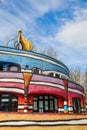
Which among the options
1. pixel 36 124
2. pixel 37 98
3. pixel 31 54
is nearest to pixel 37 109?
pixel 37 98

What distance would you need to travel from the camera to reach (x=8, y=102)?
62.0ft

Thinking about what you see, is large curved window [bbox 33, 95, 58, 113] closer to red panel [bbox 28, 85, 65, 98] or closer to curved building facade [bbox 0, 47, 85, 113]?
curved building facade [bbox 0, 47, 85, 113]

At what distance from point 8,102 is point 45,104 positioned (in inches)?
128

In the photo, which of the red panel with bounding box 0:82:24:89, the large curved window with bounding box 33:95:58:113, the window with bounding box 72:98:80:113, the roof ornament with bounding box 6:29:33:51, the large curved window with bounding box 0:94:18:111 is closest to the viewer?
the large curved window with bounding box 0:94:18:111

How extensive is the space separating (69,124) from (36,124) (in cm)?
262

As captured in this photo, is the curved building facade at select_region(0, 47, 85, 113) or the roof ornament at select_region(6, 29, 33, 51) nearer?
the curved building facade at select_region(0, 47, 85, 113)

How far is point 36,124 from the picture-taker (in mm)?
15930

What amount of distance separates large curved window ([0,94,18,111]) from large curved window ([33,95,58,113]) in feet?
5.44

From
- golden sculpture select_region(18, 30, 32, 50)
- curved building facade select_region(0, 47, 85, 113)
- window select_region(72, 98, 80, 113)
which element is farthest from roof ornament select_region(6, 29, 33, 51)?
window select_region(72, 98, 80, 113)

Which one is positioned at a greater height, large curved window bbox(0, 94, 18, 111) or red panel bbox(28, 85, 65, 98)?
red panel bbox(28, 85, 65, 98)

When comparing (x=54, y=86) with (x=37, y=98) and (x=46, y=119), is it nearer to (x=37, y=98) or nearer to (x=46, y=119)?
(x=37, y=98)

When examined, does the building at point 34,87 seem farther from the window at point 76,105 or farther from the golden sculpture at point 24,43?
the golden sculpture at point 24,43

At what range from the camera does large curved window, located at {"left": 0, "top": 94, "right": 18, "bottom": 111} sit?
18.8 meters

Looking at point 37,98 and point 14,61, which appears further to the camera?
point 14,61
